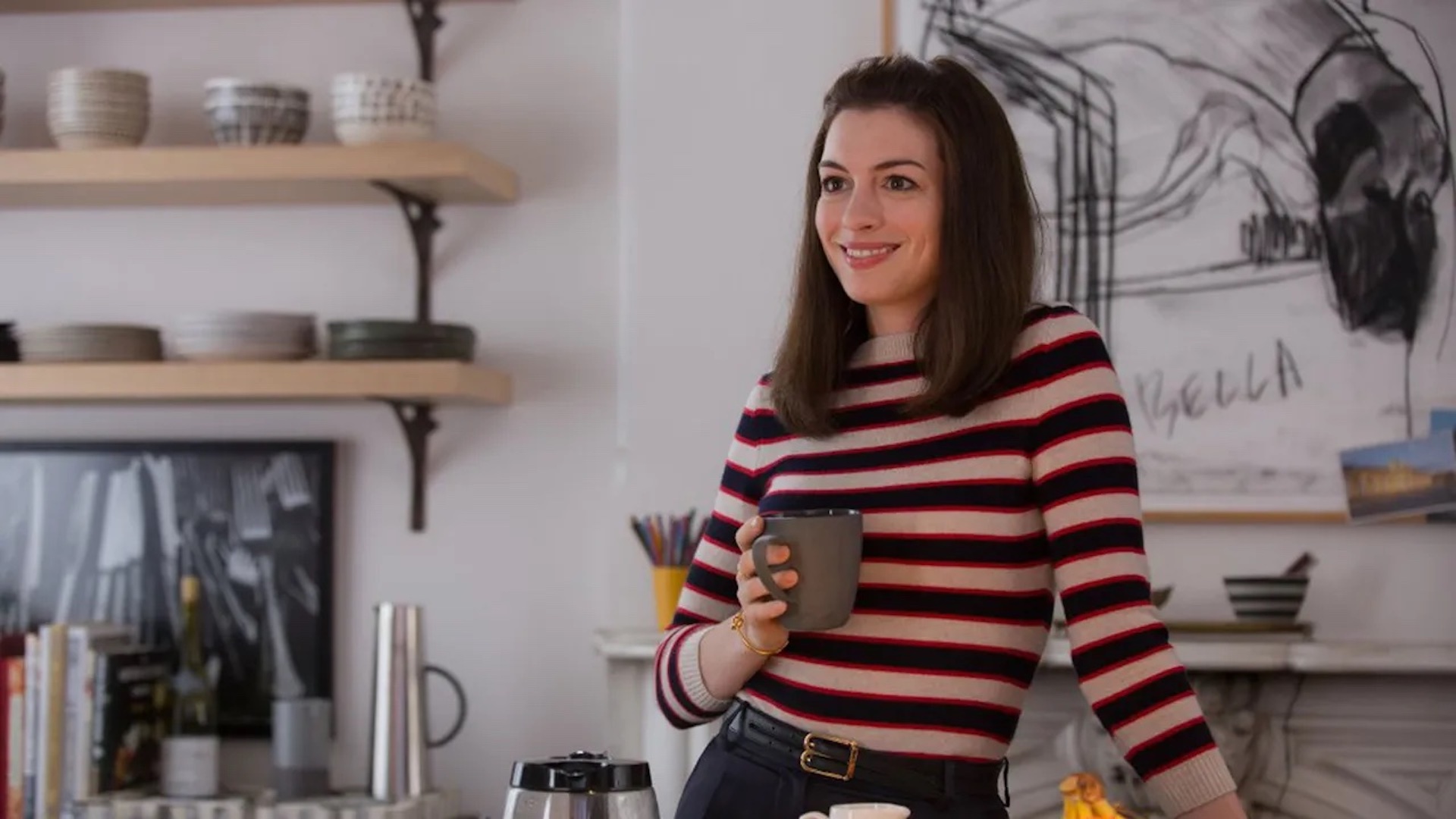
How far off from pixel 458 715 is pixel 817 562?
6.23ft

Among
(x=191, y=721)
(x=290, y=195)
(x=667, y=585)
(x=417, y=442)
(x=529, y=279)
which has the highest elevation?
(x=290, y=195)

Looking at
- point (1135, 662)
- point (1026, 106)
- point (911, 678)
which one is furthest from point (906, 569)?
point (1026, 106)

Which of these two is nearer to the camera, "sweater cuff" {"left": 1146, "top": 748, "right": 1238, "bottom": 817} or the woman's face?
"sweater cuff" {"left": 1146, "top": 748, "right": 1238, "bottom": 817}

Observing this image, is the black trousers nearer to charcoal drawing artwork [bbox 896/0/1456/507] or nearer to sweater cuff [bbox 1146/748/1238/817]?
sweater cuff [bbox 1146/748/1238/817]

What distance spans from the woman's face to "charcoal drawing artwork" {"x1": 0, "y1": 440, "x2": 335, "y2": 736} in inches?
72.0

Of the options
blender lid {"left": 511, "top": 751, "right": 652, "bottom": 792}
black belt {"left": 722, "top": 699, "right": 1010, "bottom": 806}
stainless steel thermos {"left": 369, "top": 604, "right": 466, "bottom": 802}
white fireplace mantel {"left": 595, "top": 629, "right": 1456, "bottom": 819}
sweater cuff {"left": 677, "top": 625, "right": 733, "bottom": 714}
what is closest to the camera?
blender lid {"left": 511, "top": 751, "right": 652, "bottom": 792}

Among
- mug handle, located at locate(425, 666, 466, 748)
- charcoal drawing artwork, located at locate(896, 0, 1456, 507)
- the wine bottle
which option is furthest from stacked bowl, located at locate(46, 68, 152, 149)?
charcoal drawing artwork, located at locate(896, 0, 1456, 507)

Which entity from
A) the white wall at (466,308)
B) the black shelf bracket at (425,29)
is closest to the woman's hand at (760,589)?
the white wall at (466,308)

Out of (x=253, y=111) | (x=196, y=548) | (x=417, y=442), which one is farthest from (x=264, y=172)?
(x=196, y=548)

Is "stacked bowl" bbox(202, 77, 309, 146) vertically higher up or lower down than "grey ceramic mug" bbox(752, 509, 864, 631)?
higher up

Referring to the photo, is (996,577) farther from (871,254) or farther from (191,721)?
(191,721)

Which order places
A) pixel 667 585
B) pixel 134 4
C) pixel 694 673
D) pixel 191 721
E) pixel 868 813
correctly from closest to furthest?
1. pixel 868 813
2. pixel 694 673
3. pixel 667 585
4. pixel 191 721
5. pixel 134 4

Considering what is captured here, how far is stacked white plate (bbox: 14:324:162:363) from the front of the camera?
113 inches

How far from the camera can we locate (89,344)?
113 inches
